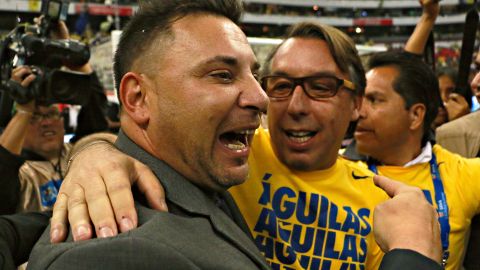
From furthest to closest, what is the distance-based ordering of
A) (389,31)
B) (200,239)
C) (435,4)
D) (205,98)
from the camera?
1. (389,31)
2. (435,4)
3. (205,98)
4. (200,239)

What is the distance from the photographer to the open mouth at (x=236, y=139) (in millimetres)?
1097

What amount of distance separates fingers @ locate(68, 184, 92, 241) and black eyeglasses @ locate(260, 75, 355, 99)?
793mm

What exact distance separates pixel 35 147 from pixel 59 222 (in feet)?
6.37

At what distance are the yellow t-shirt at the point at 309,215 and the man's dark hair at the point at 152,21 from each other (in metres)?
0.52

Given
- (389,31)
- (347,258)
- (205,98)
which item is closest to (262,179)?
(347,258)

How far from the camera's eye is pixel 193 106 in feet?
3.30

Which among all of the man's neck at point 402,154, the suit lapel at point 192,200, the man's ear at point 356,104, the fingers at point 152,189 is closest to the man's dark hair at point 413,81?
the man's neck at point 402,154

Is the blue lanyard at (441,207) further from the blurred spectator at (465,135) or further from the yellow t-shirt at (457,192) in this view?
the blurred spectator at (465,135)

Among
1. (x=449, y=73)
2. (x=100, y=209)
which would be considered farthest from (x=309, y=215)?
(x=449, y=73)

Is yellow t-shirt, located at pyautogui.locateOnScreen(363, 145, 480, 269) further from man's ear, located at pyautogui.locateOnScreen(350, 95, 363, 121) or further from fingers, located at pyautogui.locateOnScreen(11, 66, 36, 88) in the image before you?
fingers, located at pyautogui.locateOnScreen(11, 66, 36, 88)

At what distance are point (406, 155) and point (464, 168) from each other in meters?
0.25

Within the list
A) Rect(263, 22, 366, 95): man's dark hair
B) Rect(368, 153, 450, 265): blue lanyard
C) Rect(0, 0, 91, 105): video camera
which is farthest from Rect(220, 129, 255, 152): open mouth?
Rect(0, 0, 91, 105): video camera

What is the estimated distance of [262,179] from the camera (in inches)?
58.8

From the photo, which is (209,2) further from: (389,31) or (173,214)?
(389,31)
